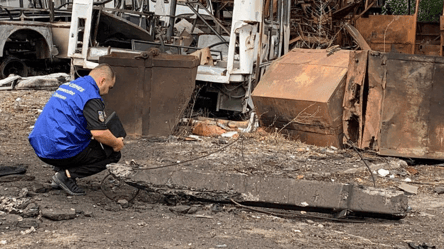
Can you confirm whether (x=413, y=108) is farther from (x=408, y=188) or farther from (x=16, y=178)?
(x=16, y=178)

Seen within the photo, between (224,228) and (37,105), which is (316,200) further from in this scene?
(37,105)

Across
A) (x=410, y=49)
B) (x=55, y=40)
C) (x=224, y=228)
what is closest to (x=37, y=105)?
(x=55, y=40)

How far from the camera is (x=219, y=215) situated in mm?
4676

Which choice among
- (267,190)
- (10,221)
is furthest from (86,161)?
(267,190)

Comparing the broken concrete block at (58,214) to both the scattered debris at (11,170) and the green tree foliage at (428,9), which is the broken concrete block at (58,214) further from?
the green tree foliage at (428,9)

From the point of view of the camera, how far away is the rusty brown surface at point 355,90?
702 centimetres

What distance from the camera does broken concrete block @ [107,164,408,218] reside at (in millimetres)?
4746

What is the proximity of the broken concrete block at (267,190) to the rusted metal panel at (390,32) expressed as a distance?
7.53 meters

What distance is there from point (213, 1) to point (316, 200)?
6.16 metres

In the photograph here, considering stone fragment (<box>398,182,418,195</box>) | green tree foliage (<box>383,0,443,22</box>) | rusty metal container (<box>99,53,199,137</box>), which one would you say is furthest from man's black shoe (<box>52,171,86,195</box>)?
green tree foliage (<box>383,0,443,22</box>)

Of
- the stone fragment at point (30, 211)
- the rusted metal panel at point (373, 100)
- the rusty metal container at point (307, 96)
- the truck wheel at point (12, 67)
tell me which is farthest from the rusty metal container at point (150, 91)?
the truck wheel at point (12, 67)

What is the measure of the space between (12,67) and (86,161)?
7.41 metres

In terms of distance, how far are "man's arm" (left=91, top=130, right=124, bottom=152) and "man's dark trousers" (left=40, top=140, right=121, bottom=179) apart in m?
0.15

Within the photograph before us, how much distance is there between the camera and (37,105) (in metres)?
9.47
